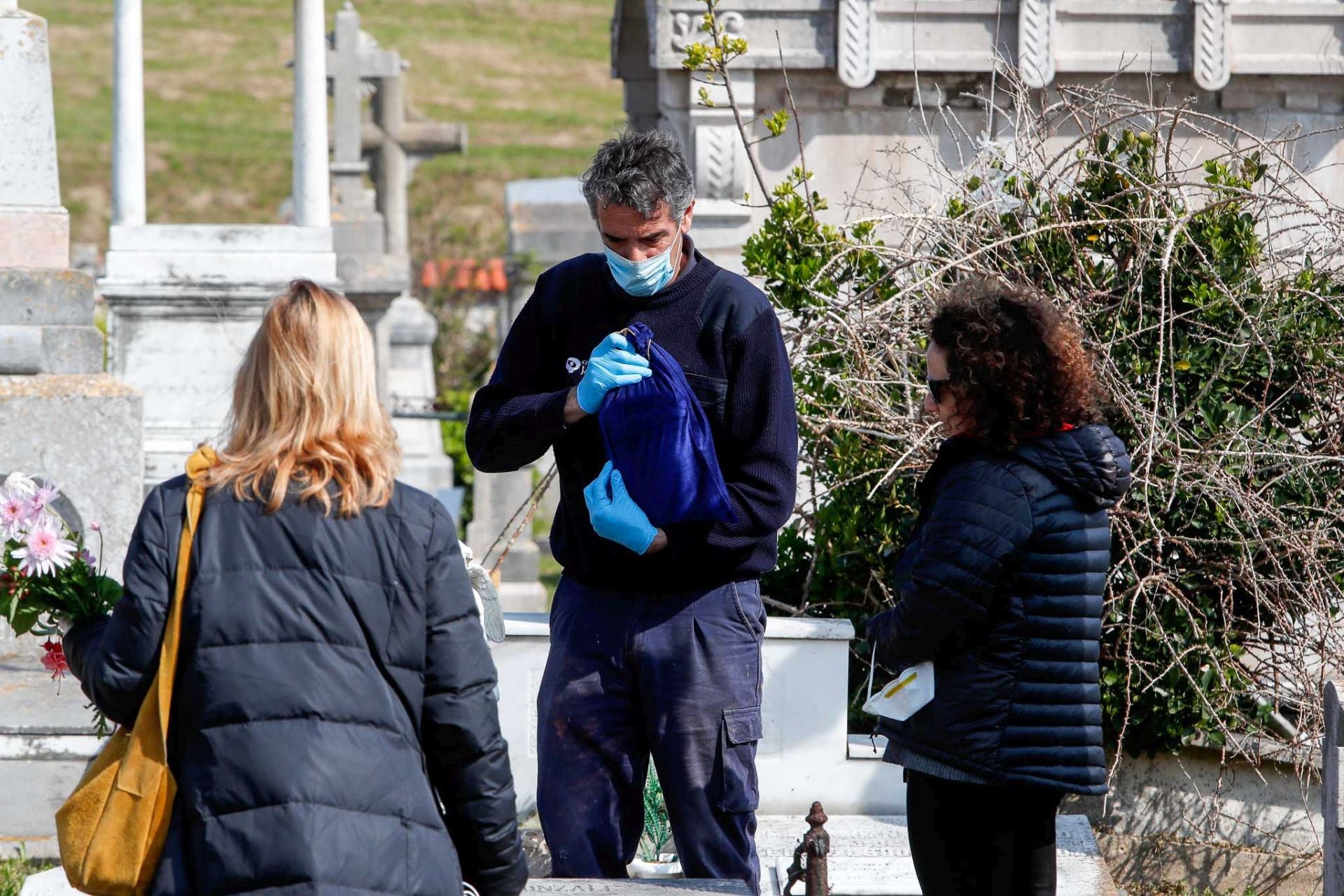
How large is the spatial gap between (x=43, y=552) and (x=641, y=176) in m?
1.35

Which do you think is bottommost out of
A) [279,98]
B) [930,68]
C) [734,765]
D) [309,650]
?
[734,765]

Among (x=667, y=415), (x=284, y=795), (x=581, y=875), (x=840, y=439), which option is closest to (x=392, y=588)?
(x=284, y=795)

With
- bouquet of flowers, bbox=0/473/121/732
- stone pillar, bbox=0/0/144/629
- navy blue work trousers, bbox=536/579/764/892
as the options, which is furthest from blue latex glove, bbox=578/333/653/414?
stone pillar, bbox=0/0/144/629

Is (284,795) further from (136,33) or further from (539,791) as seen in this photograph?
(136,33)

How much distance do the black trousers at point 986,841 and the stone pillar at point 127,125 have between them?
560 cm

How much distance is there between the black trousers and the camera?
3174mm

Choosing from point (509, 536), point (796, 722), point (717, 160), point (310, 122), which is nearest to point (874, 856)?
point (796, 722)

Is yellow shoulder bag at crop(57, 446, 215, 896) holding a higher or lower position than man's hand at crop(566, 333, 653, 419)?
lower

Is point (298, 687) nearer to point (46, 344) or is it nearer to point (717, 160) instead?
point (46, 344)

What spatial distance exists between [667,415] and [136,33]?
539 centimetres

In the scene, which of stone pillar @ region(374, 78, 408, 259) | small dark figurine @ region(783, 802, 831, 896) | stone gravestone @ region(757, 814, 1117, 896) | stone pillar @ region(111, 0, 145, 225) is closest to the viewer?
small dark figurine @ region(783, 802, 831, 896)

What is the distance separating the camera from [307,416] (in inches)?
98.6

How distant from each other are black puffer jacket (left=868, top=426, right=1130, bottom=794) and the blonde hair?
116cm

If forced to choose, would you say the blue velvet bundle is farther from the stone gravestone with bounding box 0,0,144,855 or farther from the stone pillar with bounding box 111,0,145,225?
the stone pillar with bounding box 111,0,145,225
